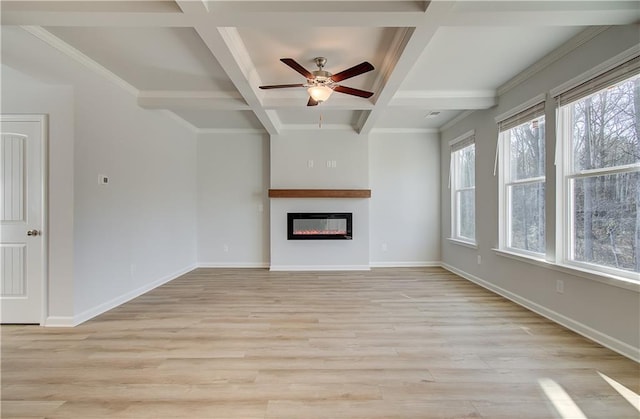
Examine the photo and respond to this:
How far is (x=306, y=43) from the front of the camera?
8.50ft

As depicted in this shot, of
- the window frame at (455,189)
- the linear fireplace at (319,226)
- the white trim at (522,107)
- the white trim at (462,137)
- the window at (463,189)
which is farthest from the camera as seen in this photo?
the linear fireplace at (319,226)

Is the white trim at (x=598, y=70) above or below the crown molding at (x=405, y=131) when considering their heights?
below

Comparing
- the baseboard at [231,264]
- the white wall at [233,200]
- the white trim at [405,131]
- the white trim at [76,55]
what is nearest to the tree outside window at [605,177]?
the white trim at [405,131]

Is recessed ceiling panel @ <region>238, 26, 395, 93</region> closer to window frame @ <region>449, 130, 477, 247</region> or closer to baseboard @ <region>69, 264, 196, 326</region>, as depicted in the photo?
window frame @ <region>449, 130, 477, 247</region>

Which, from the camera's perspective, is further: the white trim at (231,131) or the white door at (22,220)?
the white trim at (231,131)

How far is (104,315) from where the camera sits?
3041mm

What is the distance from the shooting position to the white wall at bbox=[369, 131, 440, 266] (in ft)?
17.9

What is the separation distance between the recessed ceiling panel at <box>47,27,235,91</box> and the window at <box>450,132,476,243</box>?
3.68 metres

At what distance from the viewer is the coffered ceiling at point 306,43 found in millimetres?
1938

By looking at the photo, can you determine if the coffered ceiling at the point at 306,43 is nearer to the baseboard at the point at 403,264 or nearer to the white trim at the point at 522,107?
the white trim at the point at 522,107

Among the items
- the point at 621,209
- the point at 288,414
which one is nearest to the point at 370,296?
the point at 288,414

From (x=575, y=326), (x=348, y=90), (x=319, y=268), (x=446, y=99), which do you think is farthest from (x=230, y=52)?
(x=575, y=326)

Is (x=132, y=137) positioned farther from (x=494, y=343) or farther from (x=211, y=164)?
(x=494, y=343)

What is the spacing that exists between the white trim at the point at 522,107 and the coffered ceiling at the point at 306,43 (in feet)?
0.82
